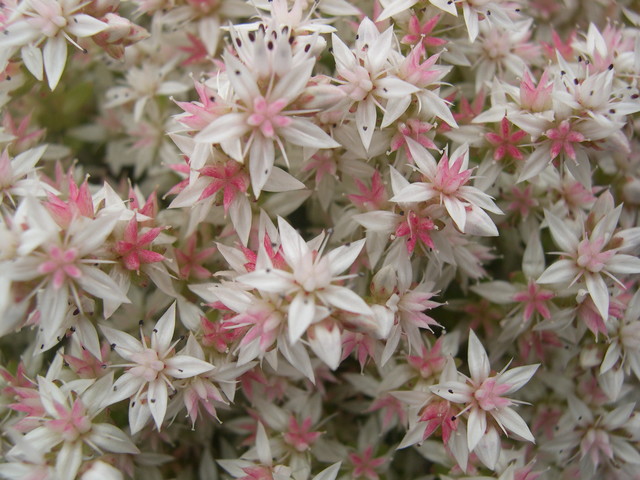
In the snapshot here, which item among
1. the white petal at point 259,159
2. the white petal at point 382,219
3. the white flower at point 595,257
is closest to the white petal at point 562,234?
the white flower at point 595,257

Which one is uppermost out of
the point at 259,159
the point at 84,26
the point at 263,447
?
the point at 84,26

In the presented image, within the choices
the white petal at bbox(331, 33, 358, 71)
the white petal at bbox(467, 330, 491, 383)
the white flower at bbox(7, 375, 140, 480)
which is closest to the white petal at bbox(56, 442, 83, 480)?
the white flower at bbox(7, 375, 140, 480)

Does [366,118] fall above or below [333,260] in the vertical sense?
above

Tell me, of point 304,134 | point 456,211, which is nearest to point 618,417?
point 456,211

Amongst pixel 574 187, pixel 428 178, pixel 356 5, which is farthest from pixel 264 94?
pixel 574 187

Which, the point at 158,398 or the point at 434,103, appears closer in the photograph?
the point at 158,398

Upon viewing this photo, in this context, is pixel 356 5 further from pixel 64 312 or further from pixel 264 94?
pixel 64 312

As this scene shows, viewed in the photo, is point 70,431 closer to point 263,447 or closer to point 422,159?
point 263,447

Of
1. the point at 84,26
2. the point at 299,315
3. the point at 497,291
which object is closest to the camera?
the point at 299,315
